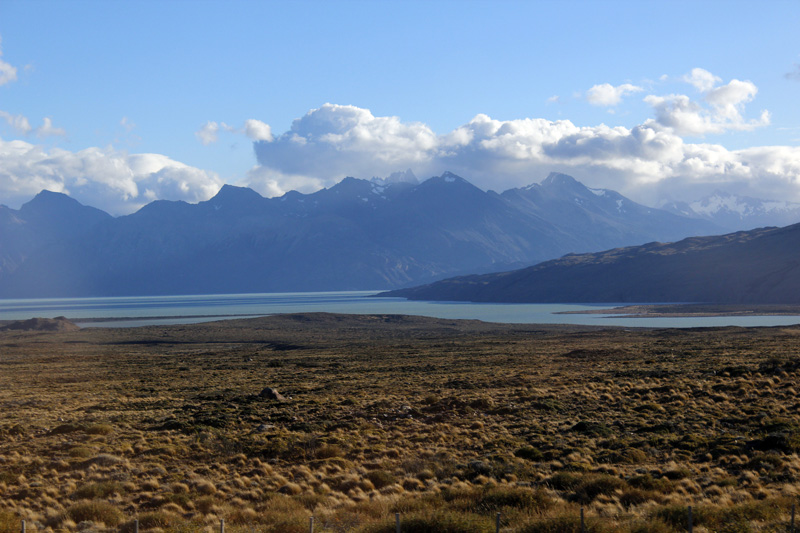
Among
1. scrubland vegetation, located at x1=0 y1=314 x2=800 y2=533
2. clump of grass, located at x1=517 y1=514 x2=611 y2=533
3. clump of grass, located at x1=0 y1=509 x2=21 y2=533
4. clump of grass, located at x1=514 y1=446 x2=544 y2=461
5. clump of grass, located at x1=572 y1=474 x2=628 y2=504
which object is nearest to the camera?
clump of grass, located at x1=517 y1=514 x2=611 y2=533

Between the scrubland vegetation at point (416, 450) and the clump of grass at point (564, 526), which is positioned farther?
the scrubland vegetation at point (416, 450)

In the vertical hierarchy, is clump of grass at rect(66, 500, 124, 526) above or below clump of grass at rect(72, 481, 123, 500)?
above

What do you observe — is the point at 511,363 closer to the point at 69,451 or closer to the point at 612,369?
the point at 612,369

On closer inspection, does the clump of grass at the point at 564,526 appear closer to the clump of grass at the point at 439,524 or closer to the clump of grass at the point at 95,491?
the clump of grass at the point at 439,524

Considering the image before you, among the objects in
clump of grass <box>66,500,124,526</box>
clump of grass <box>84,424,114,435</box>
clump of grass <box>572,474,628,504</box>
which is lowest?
clump of grass <box>84,424,114,435</box>

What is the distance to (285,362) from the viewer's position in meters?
60.9

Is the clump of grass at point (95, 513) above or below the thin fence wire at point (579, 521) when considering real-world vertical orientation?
below

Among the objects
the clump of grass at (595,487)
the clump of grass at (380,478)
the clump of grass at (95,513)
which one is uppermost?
the clump of grass at (595,487)

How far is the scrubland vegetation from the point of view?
538 inches

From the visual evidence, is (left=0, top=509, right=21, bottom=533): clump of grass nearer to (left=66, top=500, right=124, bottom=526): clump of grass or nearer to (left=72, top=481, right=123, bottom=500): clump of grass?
(left=66, top=500, right=124, bottom=526): clump of grass

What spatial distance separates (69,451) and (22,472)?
221cm

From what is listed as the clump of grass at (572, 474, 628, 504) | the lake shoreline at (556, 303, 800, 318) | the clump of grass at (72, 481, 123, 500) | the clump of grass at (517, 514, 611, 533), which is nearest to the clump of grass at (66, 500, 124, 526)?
the clump of grass at (72, 481, 123, 500)

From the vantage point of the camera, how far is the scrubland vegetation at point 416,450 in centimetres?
1366

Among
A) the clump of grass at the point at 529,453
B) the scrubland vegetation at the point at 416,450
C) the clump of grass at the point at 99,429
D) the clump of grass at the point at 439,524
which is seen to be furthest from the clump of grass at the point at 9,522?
the clump of grass at the point at 529,453
